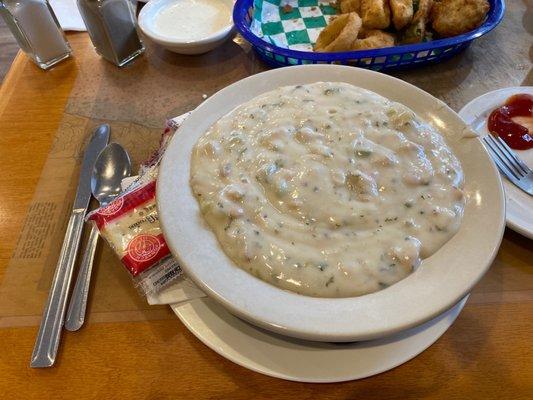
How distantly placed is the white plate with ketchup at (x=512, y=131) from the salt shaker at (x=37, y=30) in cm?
150

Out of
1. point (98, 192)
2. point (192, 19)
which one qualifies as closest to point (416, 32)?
point (192, 19)

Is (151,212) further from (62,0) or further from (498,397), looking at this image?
(62,0)

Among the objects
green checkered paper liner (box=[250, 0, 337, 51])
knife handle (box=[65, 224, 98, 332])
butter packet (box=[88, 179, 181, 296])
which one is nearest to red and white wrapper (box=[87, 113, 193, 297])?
butter packet (box=[88, 179, 181, 296])

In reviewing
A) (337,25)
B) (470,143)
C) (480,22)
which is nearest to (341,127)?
(470,143)

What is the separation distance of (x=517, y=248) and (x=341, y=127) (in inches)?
21.6

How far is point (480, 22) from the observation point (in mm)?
1560

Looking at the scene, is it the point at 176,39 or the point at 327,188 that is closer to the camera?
the point at 327,188

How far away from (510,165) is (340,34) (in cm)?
74

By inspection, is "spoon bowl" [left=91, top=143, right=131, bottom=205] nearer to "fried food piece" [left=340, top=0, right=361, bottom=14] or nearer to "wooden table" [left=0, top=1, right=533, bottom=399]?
"wooden table" [left=0, top=1, right=533, bottom=399]

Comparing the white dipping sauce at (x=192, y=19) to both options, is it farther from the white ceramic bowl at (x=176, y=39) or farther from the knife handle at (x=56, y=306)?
the knife handle at (x=56, y=306)

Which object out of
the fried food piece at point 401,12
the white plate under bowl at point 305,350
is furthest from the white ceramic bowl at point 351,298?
the fried food piece at point 401,12

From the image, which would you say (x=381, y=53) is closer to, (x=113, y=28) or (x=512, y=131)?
(x=512, y=131)

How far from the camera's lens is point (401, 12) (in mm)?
1530

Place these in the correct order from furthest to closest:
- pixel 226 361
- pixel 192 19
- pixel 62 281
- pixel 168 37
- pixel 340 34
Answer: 1. pixel 192 19
2. pixel 168 37
3. pixel 340 34
4. pixel 62 281
5. pixel 226 361
